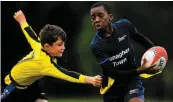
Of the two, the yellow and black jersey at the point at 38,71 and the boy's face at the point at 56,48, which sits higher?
the boy's face at the point at 56,48

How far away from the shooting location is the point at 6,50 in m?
12.3

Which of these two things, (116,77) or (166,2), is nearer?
(116,77)

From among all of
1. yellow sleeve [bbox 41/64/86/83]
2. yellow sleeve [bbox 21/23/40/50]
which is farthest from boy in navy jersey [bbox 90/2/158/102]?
yellow sleeve [bbox 21/23/40/50]

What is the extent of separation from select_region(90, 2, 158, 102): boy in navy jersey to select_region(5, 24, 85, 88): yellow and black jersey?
0.49 meters

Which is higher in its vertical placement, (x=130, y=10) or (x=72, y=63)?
(x=130, y=10)

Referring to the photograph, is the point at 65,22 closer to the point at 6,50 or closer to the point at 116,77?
the point at 6,50

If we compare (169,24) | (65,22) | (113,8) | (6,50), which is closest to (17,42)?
(6,50)

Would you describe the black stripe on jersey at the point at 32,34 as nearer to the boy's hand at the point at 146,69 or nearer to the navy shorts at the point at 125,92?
the navy shorts at the point at 125,92

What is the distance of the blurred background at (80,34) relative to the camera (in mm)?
12109

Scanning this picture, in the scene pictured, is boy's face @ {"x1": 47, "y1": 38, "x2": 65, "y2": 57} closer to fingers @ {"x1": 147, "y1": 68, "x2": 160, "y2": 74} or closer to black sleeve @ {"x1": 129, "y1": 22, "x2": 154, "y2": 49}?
black sleeve @ {"x1": 129, "y1": 22, "x2": 154, "y2": 49}

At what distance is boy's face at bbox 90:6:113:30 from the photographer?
592cm

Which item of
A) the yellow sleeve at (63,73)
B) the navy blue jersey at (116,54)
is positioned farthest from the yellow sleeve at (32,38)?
the navy blue jersey at (116,54)

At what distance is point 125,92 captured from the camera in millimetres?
6012

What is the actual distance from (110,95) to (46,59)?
0.93m
